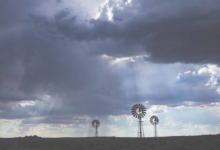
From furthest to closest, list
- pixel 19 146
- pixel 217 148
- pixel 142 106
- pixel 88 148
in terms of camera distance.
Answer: pixel 142 106
pixel 19 146
pixel 88 148
pixel 217 148

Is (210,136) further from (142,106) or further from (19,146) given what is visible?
(19,146)

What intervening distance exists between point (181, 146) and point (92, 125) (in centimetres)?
6149

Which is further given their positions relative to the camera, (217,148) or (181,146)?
(181,146)

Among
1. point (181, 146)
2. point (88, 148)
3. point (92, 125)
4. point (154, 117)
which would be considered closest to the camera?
point (181, 146)

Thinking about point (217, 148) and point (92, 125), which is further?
point (92, 125)

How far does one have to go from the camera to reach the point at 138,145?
75.9m

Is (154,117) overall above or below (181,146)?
above

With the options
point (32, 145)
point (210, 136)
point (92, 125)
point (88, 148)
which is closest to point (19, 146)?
Result: point (32, 145)

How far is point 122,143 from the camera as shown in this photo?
262ft

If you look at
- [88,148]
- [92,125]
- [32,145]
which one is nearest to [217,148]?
[88,148]

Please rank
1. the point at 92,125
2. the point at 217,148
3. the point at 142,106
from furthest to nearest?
the point at 92,125
the point at 142,106
the point at 217,148

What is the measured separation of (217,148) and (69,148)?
1589 inches

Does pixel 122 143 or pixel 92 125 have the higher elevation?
pixel 92 125

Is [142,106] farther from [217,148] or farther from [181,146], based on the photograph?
[217,148]
